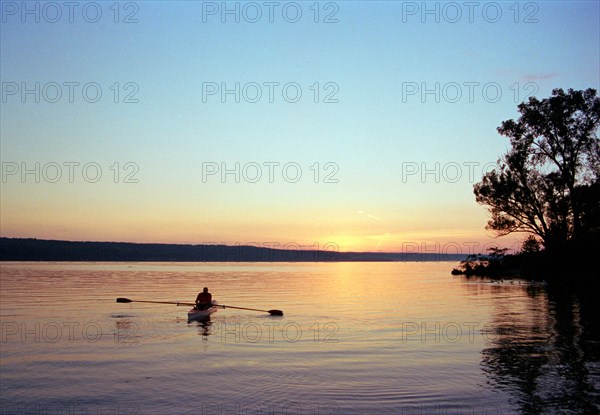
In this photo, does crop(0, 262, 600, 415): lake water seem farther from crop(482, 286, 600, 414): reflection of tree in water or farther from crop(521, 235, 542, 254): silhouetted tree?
crop(521, 235, 542, 254): silhouetted tree

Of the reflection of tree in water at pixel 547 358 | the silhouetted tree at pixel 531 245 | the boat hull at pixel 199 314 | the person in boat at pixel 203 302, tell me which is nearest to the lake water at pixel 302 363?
the reflection of tree in water at pixel 547 358

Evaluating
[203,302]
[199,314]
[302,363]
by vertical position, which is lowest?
[302,363]

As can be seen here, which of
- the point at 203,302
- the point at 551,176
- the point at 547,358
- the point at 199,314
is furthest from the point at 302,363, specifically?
the point at 551,176

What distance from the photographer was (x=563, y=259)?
203 feet

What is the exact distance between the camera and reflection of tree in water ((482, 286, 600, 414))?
1524 centimetres

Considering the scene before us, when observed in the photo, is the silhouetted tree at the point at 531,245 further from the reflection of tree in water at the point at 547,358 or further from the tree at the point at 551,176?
the reflection of tree in water at the point at 547,358

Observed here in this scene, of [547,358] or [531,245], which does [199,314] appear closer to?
[547,358]

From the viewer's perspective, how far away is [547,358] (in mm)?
21062

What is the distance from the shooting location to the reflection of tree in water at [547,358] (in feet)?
50.0

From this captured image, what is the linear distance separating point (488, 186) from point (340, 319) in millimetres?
36349

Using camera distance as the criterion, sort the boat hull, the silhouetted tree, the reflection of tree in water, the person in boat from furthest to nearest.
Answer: the silhouetted tree
the person in boat
the boat hull
the reflection of tree in water

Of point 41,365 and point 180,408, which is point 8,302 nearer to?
point 41,365

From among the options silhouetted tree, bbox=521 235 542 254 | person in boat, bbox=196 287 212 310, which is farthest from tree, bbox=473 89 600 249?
person in boat, bbox=196 287 212 310

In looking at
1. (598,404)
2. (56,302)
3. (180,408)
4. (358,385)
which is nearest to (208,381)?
(180,408)
